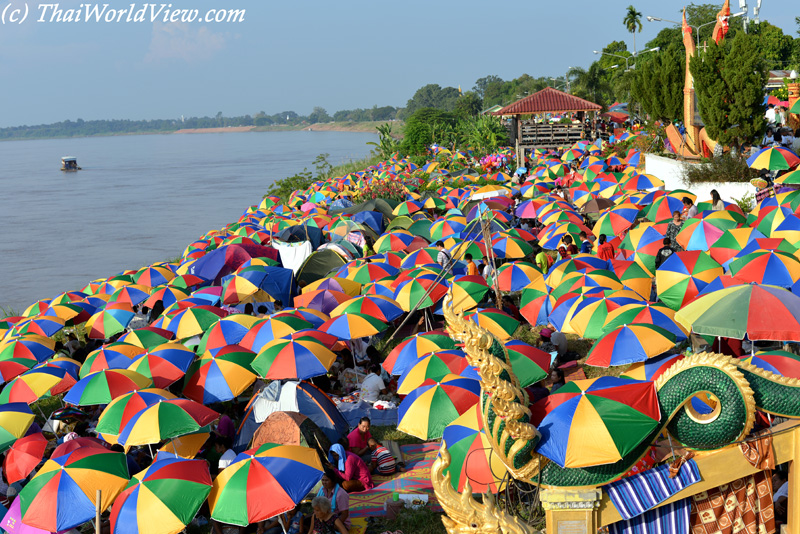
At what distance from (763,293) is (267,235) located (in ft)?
52.9

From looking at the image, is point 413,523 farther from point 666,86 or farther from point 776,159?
point 666,86

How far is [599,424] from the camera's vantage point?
3.91m

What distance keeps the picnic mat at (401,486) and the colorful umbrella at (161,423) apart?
211 centimetres

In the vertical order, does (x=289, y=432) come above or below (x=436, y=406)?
below

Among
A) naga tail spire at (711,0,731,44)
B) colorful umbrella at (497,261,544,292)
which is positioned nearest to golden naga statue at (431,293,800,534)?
colorful umbrella at (497,261,544,292)

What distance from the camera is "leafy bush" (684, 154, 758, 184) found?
1882 cm

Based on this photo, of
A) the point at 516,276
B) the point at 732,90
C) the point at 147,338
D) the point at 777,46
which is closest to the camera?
the point at 147,338

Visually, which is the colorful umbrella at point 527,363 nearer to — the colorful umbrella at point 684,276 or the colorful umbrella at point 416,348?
the colorful umbrella at point 416,348

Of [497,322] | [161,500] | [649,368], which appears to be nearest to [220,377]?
[161,500]

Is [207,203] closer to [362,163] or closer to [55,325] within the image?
[362,163]

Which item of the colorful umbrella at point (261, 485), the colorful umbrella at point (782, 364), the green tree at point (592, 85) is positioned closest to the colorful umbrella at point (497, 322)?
the colorful umbrella at point (261, 485)

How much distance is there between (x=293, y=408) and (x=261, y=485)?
113 inches

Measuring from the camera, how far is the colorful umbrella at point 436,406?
8.12 meters

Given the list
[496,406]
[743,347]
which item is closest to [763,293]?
[743,347]
